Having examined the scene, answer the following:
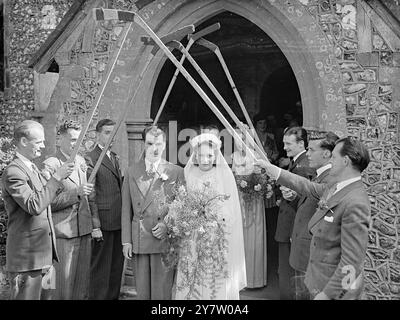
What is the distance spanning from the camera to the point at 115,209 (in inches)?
209

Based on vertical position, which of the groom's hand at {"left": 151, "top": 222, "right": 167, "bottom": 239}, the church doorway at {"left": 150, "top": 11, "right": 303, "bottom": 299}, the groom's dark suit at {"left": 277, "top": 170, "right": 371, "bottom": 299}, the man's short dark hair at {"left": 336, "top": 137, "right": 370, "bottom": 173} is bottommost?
the groom's dark suit at {"left": 277, "top": 170, "right": 371, "bottom": 299}

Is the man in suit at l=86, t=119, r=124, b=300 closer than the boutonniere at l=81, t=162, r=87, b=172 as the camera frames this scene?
No

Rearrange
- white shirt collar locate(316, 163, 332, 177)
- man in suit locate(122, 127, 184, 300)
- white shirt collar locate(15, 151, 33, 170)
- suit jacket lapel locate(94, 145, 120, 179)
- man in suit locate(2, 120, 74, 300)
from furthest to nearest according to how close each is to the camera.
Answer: suit jacket lapel locate(94, 145, 120, 179) < man in suit locate(122, 127, 184, 300) < white shirt collar locate(316, 163, 332, 177) < white shirt collar locate(15, 151, 33, 170) < man in suit locate(2, 120, 74, 300)

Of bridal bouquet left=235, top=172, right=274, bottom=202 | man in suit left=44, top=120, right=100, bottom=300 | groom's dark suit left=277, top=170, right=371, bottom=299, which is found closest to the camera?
groom's dark suit left=277, top=170, right=371, bottom=299

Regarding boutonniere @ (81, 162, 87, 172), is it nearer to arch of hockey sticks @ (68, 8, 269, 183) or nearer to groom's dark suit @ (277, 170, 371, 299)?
arch of hockey sticks @ (68, 8, 269, 183)

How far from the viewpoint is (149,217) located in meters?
4.61

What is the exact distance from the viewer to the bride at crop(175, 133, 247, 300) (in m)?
4.25

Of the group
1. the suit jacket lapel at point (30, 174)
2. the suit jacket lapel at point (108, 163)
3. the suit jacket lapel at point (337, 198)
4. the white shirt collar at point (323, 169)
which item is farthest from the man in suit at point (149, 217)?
the suit jacket lapel at point (337, 198)

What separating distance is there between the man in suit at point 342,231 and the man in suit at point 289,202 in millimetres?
1206

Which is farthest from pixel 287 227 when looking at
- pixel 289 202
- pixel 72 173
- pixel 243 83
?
pixel 243 83

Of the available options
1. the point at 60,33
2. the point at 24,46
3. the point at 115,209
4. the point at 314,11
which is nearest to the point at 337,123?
the point at 314,11

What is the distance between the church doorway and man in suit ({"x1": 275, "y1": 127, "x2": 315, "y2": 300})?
12.4 feet

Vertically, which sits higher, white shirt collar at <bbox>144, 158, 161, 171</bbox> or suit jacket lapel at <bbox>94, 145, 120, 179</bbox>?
suit jacket lapel at <bbox>94, 145, 120, 179</bbox>

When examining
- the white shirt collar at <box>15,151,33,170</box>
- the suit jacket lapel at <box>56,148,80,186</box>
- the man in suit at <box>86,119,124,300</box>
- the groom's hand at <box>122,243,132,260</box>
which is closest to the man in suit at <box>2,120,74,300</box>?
the white shirt collar at <box>15,151,33,170</box>
